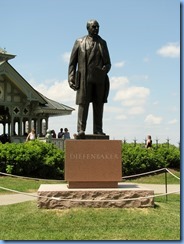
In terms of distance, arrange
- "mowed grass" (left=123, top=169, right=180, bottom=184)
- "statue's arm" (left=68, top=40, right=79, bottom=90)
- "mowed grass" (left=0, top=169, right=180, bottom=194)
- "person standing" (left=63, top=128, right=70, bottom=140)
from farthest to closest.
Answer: "person standing" (left=63, top=128, right=70, bottom=140) < "mowed grass" (left=123, top=169, right=180, bottom=184) < "mowed grass" (left=0, top=169, right=180, bottom=194) < "statue's arm" (left=68, top=40, right=79, bottom=90)

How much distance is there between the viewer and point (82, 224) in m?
8.59

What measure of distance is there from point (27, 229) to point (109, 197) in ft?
7.34

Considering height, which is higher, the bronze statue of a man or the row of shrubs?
the bronze statue of a man

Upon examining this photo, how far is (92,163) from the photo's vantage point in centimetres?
1016

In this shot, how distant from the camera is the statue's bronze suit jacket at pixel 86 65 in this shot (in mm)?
10578

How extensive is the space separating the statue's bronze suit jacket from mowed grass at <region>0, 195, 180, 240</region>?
2.77 meters

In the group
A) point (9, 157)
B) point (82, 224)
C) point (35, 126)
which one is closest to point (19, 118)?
point (35, 126)

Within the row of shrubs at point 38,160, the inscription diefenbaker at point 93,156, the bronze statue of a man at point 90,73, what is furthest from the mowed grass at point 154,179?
the inscription diefenbaker at point 93,156

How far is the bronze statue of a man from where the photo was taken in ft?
34.8

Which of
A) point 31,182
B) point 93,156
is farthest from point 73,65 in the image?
point 31,182

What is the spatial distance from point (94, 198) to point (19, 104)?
1754 centimetres

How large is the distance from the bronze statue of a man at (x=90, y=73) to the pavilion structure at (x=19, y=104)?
1471 cm

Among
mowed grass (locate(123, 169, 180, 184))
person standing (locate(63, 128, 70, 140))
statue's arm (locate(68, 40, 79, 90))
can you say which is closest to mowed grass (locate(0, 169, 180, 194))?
mowed grass (locate(123, 169, 180, 184))

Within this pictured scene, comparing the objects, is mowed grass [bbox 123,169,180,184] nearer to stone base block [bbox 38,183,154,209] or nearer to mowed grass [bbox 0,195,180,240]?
mowed grass [bbox 0,195,180,240]
